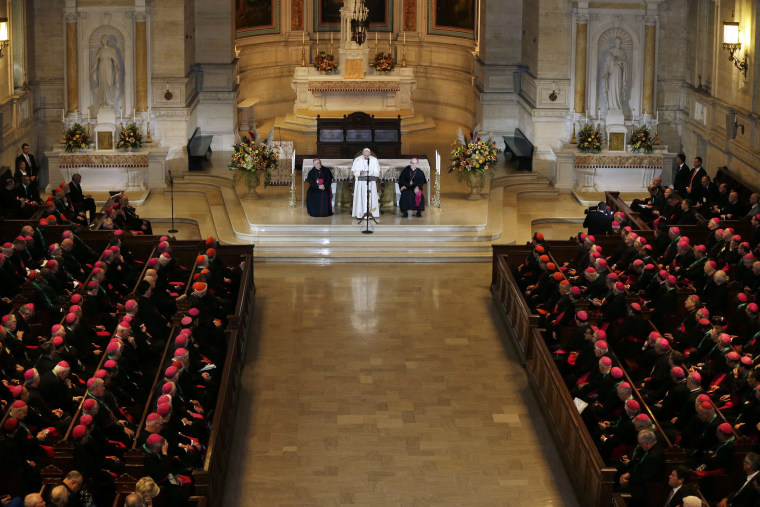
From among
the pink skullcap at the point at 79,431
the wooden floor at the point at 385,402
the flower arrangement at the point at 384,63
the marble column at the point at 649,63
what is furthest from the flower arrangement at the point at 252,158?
the pink skullcap at the point at 79,431

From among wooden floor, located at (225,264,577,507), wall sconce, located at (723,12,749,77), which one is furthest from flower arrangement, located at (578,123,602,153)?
wooden floor, located at (225,264,577,507)

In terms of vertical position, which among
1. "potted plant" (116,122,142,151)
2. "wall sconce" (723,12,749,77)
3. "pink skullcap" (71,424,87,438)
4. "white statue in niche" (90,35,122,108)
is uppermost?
"wall sconce" (723,12,749,77)

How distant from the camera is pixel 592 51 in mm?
24266

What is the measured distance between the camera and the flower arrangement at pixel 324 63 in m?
29.2

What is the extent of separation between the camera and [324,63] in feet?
95.7

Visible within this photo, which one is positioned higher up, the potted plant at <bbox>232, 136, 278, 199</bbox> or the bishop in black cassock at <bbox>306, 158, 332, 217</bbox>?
the potted plant at <bbox>232, 136, 278, 199</bbox>

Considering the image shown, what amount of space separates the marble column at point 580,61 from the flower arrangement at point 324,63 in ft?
23.3

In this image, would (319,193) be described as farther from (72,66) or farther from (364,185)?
(72,66)

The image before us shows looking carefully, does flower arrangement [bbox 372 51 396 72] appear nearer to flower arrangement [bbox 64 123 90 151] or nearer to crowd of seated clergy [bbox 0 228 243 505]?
flower arrangement [bbox 64 123 90 151]

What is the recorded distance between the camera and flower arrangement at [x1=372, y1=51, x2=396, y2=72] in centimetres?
2938

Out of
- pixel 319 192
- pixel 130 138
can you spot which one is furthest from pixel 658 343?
pixel 130 138

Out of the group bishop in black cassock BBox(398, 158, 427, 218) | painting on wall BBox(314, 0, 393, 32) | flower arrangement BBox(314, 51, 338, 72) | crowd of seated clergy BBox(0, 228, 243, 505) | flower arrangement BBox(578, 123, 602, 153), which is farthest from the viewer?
painting on wall BBox(314, 0, 393, 32)

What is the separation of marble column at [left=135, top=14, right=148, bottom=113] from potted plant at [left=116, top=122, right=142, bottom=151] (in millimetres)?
679

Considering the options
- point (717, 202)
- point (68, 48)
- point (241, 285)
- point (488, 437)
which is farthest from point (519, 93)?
point (488, 437)
